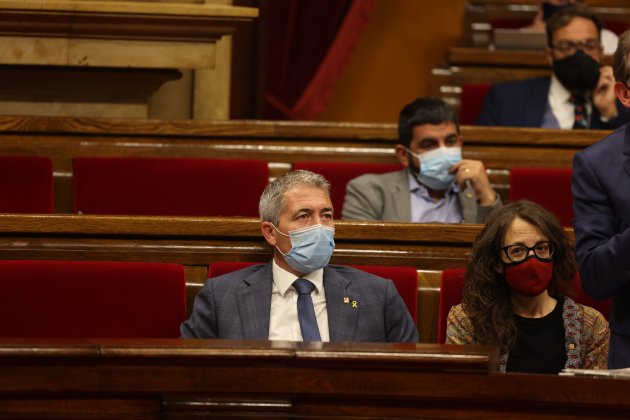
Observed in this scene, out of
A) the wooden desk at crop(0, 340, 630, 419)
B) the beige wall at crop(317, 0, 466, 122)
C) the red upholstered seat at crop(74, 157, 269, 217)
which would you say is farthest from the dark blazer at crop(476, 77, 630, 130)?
the wooden desk at crop(0, 340, 630, 419)

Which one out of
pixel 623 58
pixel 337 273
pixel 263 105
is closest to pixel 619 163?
pixel 623 58

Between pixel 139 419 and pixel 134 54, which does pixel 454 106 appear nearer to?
pixel 134 54

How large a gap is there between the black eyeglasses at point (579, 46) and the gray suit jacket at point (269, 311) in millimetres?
793

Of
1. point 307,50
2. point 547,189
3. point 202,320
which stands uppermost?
point 307,50

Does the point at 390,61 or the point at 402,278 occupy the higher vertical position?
the point at 390,61

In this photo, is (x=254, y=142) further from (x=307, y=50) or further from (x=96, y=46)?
(x=307, y=50)

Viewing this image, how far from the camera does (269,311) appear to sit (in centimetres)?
110

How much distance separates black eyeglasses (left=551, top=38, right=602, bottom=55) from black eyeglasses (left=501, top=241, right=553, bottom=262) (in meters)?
0.78

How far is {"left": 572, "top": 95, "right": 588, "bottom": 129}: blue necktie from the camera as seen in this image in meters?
1.79

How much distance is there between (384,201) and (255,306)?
1.32 ft

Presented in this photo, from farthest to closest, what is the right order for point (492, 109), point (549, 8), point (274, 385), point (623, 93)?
point (549, 8) < point (492, 109) < point (623, 93) < point (274, 385)

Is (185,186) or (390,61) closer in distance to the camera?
(185,186)

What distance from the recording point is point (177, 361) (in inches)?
28.1

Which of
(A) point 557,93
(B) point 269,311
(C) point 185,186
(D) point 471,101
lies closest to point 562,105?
(A) point 557,93
